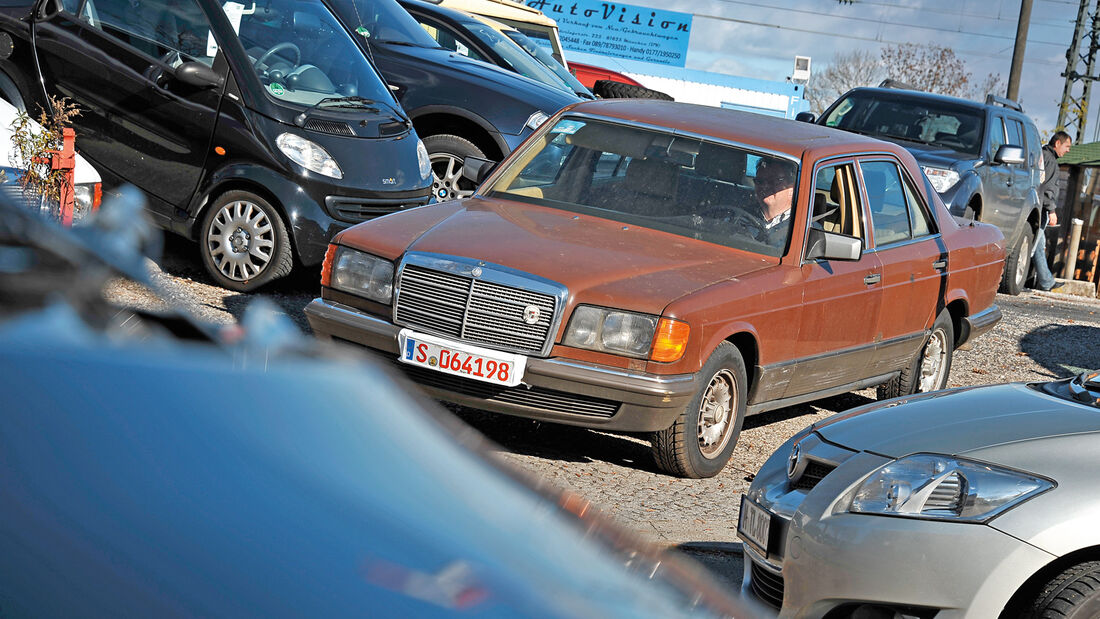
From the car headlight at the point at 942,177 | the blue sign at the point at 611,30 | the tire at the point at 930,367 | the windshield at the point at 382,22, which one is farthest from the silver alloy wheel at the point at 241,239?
the blue sign at the point at 611,30

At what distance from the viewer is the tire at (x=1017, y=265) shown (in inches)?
562

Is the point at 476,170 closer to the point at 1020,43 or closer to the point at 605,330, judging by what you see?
the point at 605,330

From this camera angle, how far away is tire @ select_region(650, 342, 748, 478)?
18.1 ft

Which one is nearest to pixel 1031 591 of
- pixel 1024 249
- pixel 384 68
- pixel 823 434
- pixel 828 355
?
pixel 823 434

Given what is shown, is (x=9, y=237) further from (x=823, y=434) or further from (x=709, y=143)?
(x=709, y=143)

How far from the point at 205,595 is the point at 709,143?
223 inches

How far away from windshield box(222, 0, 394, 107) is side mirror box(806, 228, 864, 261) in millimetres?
3586

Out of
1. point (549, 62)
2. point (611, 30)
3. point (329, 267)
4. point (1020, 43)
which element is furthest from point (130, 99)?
point (611, 30)

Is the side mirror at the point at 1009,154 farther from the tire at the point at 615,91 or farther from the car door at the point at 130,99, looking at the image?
the car door at the point at 130,99

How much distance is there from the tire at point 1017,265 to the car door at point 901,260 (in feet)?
23.3

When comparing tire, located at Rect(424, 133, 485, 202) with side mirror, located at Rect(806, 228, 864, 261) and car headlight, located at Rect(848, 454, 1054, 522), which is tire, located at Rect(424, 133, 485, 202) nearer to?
side mirror, located at Rect(806, 228, 864, 261)

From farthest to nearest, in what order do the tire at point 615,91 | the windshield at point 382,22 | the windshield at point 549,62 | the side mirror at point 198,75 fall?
the tire at point 615,91, the windshield at point 549,62, the windshield at point 382,22, the side mirror at point 198,75

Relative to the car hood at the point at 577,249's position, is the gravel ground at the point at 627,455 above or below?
below

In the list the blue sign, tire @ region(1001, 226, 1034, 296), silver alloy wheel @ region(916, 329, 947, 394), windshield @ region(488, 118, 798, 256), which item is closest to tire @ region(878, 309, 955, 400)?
silver alloy wheel @ region(916, 329, 947, 394)
